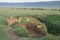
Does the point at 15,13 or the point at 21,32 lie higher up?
the point at 15,13

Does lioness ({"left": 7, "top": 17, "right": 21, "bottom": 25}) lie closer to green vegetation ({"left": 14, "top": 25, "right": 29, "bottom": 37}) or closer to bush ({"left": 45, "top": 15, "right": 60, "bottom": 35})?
green vegetation ({"left": 14, "top": 25, "right": 29, "bottom": 37})

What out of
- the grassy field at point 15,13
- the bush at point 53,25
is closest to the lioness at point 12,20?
the grassy field at point 15,13

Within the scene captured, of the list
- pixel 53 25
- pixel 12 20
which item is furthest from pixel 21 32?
pixel 53 25

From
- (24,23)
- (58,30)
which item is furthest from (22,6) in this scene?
(58,30)

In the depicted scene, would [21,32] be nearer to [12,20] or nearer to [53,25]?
[12,20]

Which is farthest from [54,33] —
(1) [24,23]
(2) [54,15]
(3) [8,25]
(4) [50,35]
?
(3) [8,25]

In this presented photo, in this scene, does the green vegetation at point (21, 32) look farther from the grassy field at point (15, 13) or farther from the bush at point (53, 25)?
the bush at point (53, 25)

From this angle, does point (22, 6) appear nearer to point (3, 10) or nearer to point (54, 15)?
point (3, 10)

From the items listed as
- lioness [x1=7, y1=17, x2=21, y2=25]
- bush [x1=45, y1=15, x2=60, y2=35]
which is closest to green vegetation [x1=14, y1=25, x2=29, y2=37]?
lioness [x1=7, y1=17, x2=21, y2=25]

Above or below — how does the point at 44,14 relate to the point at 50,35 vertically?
above

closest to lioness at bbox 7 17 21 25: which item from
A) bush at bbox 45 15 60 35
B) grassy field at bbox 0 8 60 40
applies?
grassy field at bbox 0 8 60 40

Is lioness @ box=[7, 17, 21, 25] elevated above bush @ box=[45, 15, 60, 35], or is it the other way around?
lioness @ box=[7, 17, 21, 25]
